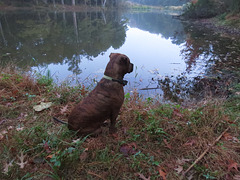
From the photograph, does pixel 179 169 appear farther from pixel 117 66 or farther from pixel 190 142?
pixel 117 66

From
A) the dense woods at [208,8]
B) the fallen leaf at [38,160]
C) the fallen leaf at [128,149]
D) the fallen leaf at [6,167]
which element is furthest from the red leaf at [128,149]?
the dense woods at [208,8]

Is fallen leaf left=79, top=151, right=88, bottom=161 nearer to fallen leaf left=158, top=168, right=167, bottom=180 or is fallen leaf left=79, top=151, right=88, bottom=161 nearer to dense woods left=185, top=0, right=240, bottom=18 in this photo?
fallen leaf left=158, top=168, right=167, bottom=180

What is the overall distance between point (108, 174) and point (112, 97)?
1.02 metres

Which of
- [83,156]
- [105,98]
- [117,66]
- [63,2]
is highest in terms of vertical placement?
[63,2]

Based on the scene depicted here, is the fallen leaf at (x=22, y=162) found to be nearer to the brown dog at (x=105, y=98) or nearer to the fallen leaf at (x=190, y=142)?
the brown dog at (x=105, y=98)

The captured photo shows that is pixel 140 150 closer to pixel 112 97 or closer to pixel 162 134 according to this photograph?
pixel 162 134

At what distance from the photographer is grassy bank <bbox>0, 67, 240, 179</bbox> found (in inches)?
72.4

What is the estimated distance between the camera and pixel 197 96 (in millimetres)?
4594

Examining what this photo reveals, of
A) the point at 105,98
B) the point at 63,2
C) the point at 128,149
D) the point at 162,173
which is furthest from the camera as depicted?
the point at 63,2

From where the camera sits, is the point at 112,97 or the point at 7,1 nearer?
the point at 112,97

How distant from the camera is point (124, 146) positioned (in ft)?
7.51

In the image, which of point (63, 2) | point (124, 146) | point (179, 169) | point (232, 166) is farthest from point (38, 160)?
point (63, 2)

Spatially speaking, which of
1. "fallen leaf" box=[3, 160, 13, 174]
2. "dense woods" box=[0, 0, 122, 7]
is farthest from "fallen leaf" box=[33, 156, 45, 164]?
"dense woods" box=[0, 0, 122, 7]

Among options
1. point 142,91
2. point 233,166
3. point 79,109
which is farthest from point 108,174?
point 142,91
